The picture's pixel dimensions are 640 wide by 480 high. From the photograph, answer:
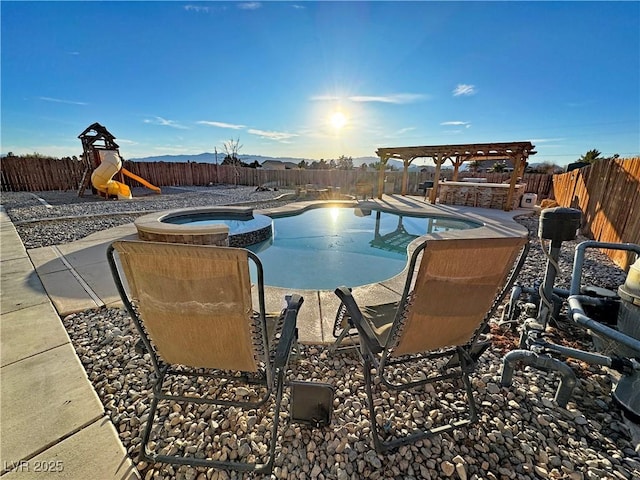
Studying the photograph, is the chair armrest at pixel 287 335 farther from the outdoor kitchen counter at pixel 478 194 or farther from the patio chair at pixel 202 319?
the outdoor kitchen counter at pixel 478 194

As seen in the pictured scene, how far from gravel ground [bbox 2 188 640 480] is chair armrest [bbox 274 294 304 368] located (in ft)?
1.70

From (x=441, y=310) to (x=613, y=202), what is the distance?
611 centimetres

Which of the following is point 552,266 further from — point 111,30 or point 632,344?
point 111,30

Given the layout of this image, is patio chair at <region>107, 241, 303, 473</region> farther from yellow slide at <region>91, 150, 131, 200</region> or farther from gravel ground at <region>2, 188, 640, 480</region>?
yellow slide at <region>91, 150, 131, 200</region>

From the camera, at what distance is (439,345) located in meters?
1.43

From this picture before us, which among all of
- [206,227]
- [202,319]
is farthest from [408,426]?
[206,227]

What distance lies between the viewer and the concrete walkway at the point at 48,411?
119cm

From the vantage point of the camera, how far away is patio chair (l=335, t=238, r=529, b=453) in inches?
43.7

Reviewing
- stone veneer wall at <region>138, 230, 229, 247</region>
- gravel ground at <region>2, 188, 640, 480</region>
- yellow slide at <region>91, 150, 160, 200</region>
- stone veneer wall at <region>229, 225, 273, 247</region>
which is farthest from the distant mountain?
gravel ground at <region>2, 188, 640, 480</region>

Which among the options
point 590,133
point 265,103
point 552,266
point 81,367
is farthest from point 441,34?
point 590,133

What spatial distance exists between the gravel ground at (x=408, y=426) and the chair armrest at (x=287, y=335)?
519mm

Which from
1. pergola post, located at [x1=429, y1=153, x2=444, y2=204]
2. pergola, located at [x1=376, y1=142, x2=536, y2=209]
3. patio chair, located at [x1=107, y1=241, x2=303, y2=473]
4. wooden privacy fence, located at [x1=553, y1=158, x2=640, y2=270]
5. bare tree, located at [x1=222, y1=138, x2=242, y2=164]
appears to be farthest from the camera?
bare tree, located at [x1=222, y1=138, x2=242, y2=164]

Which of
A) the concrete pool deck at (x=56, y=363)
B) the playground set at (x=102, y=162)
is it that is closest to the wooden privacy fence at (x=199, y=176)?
the playground set at (x=102, y=162)

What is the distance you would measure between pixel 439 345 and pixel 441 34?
874 cm
